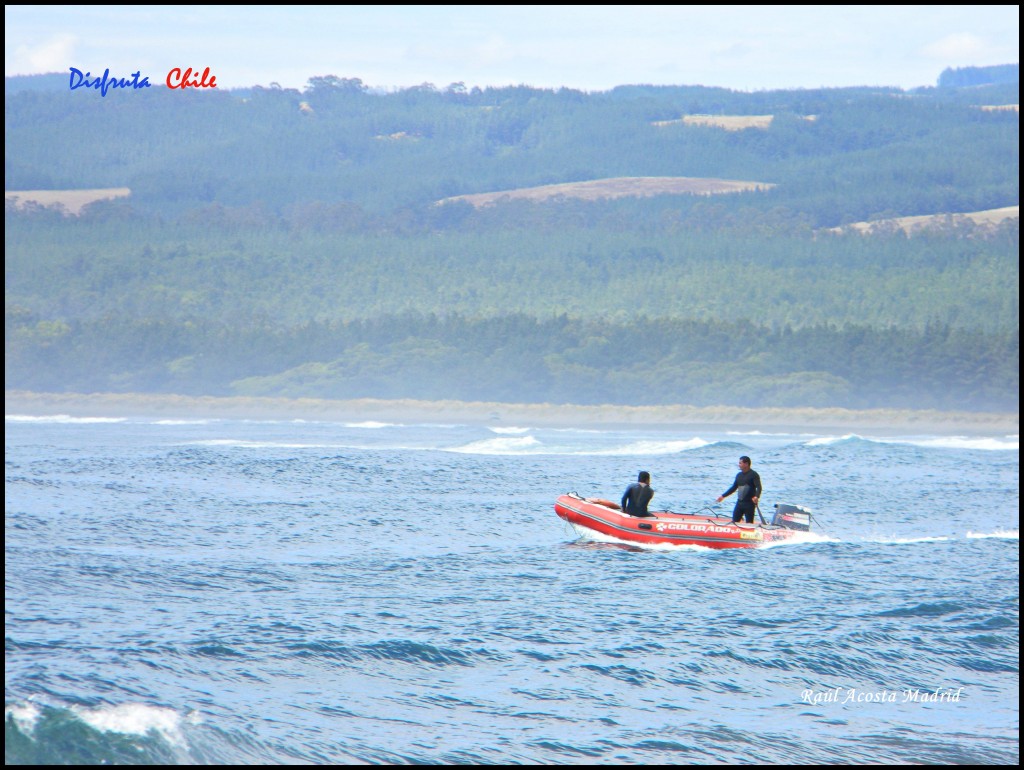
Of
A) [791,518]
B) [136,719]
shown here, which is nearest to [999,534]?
[791,518]

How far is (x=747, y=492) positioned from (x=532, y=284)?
113207mm

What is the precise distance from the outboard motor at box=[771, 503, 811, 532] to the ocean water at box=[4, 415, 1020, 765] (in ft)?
1.14

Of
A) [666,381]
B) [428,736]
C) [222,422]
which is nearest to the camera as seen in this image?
[428,736]

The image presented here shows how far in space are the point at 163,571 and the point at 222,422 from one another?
61535 mm

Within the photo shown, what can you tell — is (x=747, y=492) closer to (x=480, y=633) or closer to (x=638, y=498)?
(x=638, y=498)

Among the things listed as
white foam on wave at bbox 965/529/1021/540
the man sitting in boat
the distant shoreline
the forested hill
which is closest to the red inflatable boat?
the man sitting in boat

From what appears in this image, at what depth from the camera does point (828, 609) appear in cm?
1919

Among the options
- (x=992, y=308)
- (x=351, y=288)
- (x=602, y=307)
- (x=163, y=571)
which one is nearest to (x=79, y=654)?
(x=163, y=571)

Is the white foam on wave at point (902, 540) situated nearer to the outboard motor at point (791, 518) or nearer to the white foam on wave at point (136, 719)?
the outboard motor at point (791, 518)

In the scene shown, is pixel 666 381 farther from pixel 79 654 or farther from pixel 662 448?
pixel 79 654

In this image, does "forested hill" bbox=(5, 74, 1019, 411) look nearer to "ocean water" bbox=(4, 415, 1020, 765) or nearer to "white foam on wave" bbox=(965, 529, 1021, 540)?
"white foam on wave" bbox=(965, 529, 1021, 540)

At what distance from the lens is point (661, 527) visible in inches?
945

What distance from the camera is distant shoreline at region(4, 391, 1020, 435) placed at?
8006 centimetres

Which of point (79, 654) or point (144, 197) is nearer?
point (79, 654)
